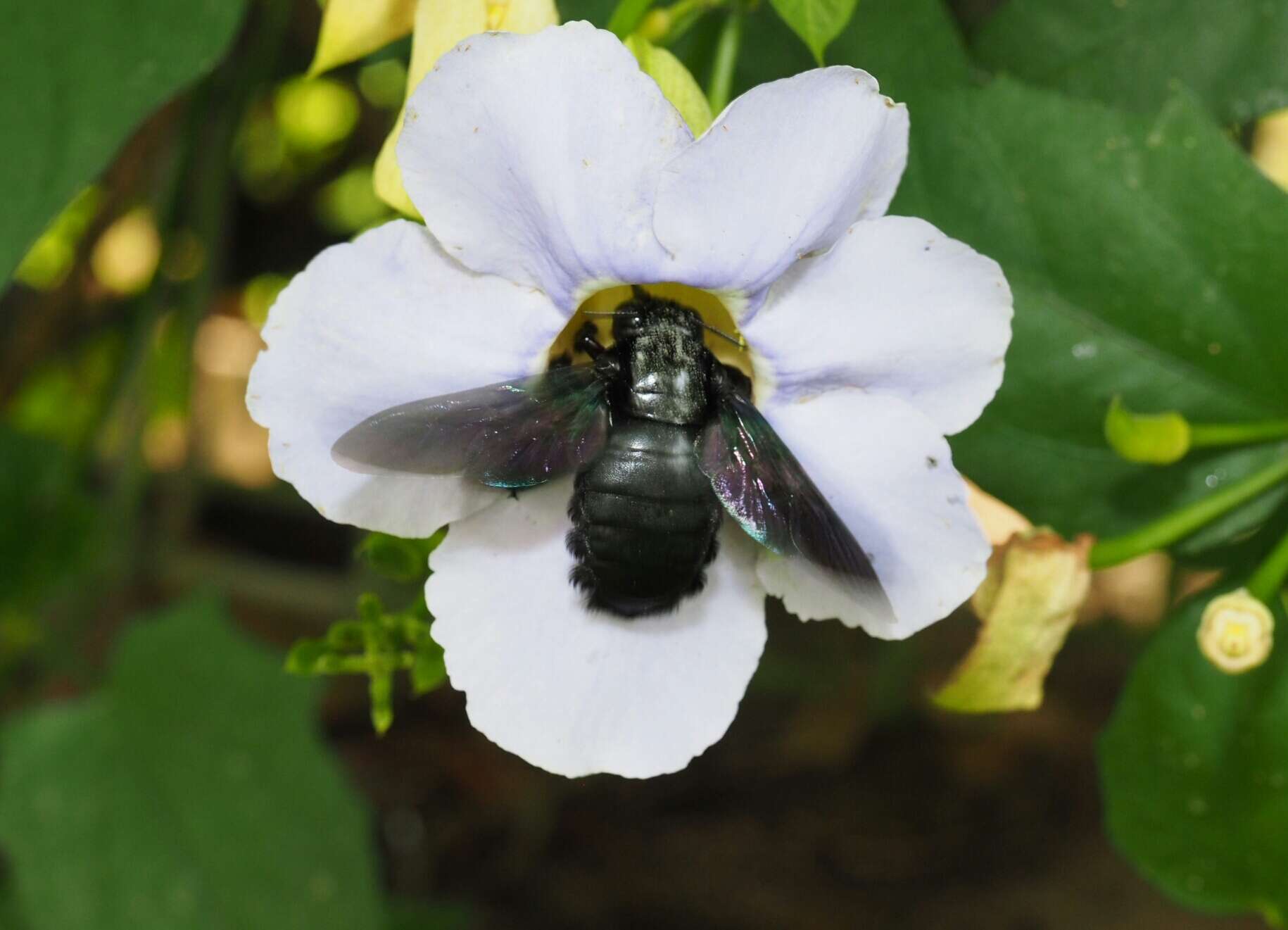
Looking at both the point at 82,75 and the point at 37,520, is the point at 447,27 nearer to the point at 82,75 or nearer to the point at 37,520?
the point at 82,75

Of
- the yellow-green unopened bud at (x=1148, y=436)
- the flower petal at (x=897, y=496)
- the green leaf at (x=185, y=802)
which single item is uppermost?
the flower petal at (x=897, y=496)

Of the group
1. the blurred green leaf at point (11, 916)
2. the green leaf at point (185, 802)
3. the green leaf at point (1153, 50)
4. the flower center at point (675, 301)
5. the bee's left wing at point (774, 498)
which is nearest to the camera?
the bee's left wing at point (774, 498)

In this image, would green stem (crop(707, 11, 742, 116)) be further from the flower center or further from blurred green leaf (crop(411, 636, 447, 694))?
blurred green leaf (crop(411, 636, 447, 694))

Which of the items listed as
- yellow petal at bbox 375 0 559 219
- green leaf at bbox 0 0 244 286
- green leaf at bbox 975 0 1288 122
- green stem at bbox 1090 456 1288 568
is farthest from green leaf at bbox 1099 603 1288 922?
green leaf at bbox 0 0 244 286

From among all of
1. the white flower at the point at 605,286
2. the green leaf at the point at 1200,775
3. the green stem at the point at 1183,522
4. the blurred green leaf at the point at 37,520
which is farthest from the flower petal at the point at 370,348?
the blurred green leaf at the point at 37,520

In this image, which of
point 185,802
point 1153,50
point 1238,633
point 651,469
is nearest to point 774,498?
point 651,469

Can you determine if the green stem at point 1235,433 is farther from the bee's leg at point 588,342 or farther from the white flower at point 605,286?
the bee's leg at point 588,342
